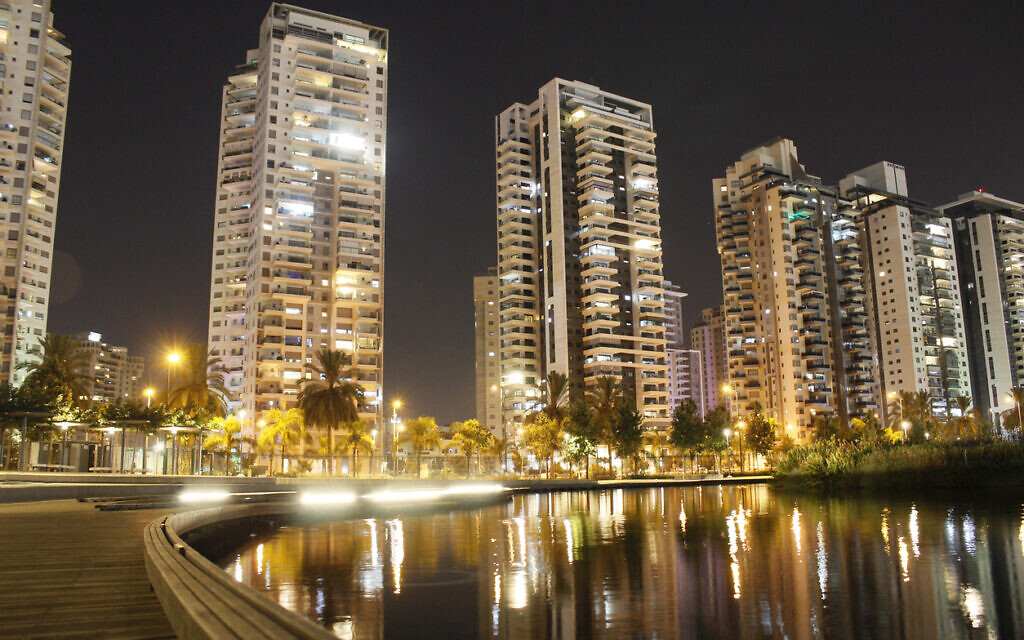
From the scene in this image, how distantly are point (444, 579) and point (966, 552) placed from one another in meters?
10.1

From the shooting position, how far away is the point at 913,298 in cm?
14888

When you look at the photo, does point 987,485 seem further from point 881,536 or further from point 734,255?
point 734,255

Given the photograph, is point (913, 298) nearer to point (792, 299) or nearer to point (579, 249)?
point (792, 299)

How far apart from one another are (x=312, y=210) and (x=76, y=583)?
342 ft

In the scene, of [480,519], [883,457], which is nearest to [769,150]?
[883,457]

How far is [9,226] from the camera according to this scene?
304 feet

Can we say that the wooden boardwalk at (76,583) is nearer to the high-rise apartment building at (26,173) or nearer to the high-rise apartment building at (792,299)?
the high-rise apartment building at (26,173)

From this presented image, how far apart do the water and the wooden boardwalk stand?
2363mm

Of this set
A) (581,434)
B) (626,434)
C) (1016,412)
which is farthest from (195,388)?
(1016,412)

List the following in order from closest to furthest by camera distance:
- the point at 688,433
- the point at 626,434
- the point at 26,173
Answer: the point at 626,434 < the point at 688,433 < the point at 26,173

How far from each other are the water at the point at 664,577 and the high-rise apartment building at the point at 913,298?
13768 cm

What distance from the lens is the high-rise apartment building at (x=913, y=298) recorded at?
146250 millimetres

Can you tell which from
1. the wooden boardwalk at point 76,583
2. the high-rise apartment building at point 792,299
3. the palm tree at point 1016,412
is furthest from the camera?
the high-rise apartment building at point 792,299

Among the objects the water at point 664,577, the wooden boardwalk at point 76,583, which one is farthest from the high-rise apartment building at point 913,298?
the wooden boardwalk at point 76,583
